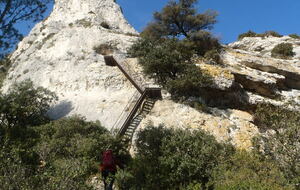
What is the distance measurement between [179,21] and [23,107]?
18.6 meters

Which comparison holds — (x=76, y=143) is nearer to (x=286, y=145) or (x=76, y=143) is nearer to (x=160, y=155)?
(x=160, y=155)

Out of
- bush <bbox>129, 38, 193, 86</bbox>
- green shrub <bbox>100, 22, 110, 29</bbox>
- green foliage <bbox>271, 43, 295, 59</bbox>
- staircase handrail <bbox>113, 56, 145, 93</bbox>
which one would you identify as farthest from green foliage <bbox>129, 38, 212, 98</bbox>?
green foliage <bbox>271, 43, 295, 59</bbox>

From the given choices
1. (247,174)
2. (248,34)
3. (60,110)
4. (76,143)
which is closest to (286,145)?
(247,174)

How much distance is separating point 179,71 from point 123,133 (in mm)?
7542

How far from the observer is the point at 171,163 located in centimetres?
1562

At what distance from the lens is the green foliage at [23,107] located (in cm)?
2028

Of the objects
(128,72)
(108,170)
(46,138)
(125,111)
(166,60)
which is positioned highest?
(166,60)

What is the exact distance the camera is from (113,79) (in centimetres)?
2547

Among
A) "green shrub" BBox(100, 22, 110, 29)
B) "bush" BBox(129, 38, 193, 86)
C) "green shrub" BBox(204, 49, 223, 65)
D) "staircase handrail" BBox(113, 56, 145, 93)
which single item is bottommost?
"staircase handrail" BBox(113, 56, 145, 93)

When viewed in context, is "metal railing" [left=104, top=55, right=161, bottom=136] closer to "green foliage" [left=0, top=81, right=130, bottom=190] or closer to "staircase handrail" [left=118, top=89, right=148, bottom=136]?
Result: "staircase handrail" [left=118, top=89, right=148, bottom=136]

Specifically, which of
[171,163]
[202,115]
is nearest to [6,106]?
[171,163]

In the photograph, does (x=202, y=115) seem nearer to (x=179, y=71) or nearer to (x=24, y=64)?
(x=179, y=71)

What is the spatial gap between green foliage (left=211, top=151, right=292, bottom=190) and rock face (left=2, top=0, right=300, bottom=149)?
3468mm

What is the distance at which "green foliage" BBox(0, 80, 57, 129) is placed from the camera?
66.5 ft
